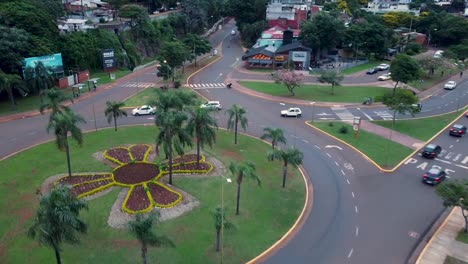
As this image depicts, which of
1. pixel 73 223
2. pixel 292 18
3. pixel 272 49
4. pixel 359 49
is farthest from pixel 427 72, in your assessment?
pixel 73 223

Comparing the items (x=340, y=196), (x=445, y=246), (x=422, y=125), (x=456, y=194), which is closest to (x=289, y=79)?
(x=422, y=125)

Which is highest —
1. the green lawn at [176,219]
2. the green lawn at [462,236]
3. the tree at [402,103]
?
the tree at [402,103]

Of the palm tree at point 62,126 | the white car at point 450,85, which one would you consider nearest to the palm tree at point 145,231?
the palm tree at point 62,126

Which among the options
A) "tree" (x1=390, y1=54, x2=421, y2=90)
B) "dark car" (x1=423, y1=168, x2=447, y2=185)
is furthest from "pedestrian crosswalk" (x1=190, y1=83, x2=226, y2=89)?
"dark car" (x1=423, y1=168, x2=447, y2=185)

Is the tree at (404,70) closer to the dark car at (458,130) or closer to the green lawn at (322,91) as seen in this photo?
the green lawn at (322,91)

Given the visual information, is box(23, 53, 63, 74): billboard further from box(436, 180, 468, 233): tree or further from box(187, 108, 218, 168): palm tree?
box(436, 180, 468, 233): tree

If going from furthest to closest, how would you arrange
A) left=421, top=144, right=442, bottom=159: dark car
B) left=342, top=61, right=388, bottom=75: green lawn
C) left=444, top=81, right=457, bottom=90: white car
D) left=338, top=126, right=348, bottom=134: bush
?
left=342, top=61, right=388, bottom=75: green lawn → left=444, top=81, right=457, bottom=90: white car → left=338, top=126, right=348, bottom=134: bush → left=421, top=144, right=442, bottom=159: dark car
